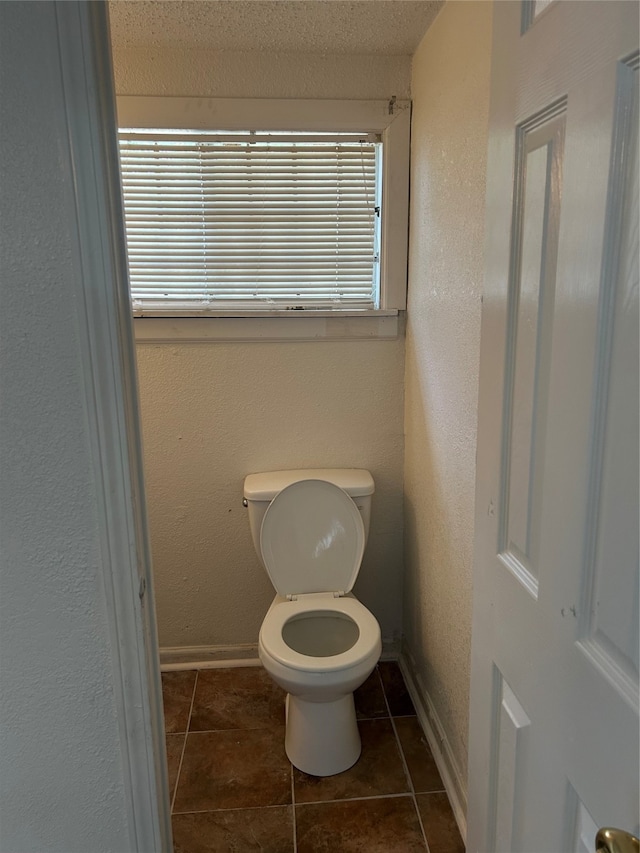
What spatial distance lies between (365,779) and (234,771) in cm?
41

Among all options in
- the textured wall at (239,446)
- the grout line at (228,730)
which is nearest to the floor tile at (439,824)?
the grout line at (228,730)

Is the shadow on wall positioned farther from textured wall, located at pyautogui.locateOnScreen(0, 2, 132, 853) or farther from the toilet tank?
textured wall, located at pyautogui.locateOnScreen(0, 2, 132, 853)

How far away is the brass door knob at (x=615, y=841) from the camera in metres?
0.61

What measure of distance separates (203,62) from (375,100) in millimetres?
575

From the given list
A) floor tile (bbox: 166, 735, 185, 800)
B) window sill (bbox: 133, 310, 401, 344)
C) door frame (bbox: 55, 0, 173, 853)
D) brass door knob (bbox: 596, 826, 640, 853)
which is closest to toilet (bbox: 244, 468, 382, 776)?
floor tile (bbox: 166, 735, 185, 800)

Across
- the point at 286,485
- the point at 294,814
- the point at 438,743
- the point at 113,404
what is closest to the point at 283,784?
the point at 294,814

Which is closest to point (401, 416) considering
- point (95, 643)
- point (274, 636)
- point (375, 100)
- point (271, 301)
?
point (271, 301)

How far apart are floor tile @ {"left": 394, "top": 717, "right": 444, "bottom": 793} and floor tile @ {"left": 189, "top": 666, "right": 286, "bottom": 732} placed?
0.42 m

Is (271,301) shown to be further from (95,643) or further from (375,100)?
(95,643)

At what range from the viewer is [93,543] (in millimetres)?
841

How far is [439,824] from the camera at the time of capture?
1699mm

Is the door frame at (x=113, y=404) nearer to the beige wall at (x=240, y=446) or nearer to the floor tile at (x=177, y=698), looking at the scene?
the floor tile at (x=177, y=698)

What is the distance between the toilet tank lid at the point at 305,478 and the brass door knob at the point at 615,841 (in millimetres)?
1529

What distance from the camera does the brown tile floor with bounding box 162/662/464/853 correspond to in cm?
167
